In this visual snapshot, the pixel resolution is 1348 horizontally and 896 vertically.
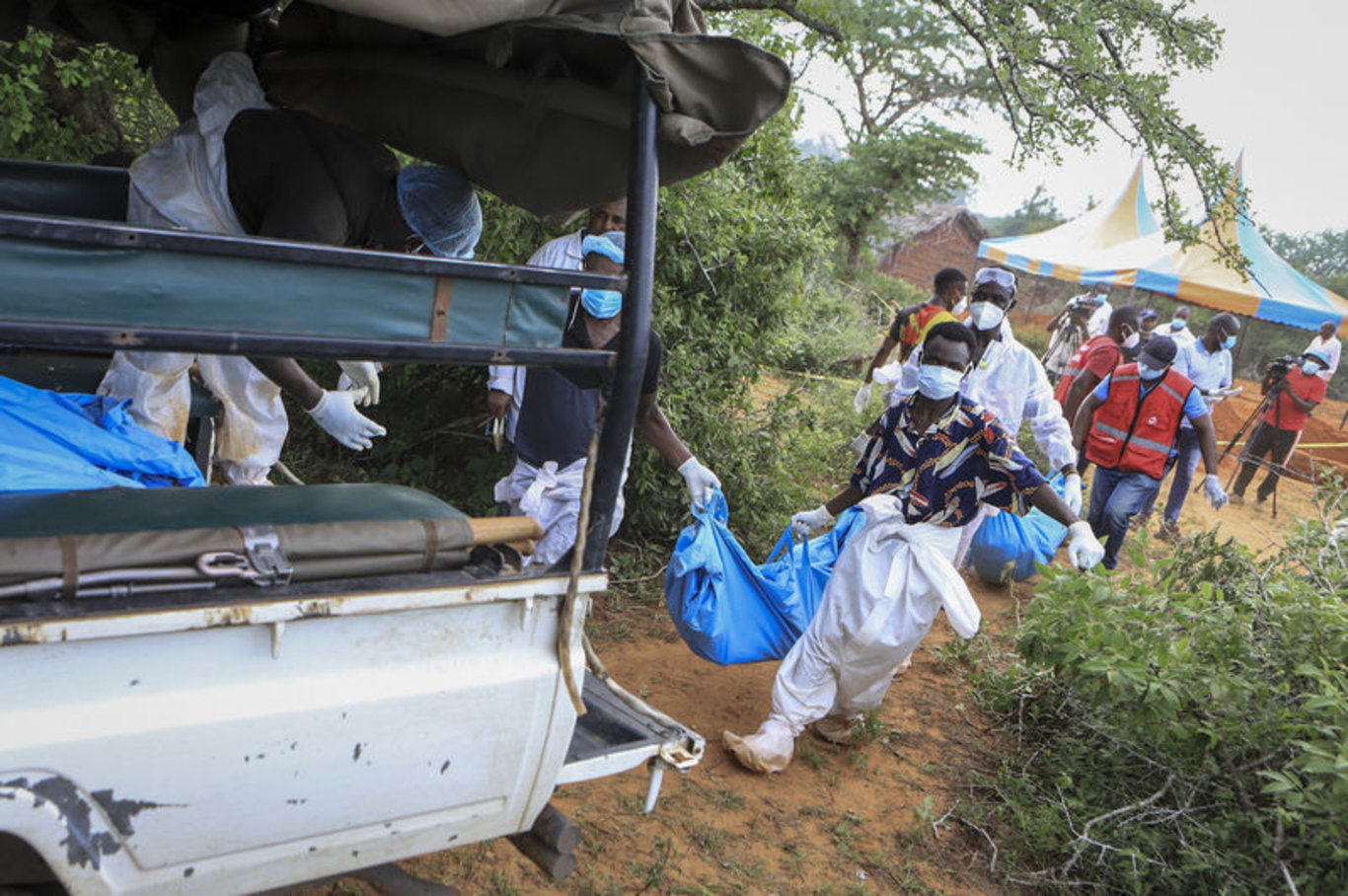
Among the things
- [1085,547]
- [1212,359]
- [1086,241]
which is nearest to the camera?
[1085,547]

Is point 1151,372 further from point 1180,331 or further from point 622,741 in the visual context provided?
point 1180,331

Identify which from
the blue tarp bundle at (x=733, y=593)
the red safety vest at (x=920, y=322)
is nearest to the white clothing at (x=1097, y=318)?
the red safety vest at (x=920, y=322)

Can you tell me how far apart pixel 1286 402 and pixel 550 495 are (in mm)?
11106

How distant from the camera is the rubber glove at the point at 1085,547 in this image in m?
4.15

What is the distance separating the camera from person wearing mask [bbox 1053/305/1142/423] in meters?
8.95

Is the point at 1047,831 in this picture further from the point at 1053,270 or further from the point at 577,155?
the point at 1053,270

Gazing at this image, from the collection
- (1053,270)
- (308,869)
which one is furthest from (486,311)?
(1053,270)

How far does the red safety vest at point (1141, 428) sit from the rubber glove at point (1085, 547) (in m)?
3.18

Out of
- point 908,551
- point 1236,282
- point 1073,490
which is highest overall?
point 1236,282

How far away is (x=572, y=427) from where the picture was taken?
4281 mm

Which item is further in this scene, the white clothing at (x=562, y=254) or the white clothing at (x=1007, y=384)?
the white clothing at (x=1007, y=384)

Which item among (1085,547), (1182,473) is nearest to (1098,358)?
(1182,473)

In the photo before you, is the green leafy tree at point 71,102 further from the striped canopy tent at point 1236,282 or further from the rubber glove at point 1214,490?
the striped canopy tent at point 1236,282

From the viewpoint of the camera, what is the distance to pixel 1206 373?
11305mm
